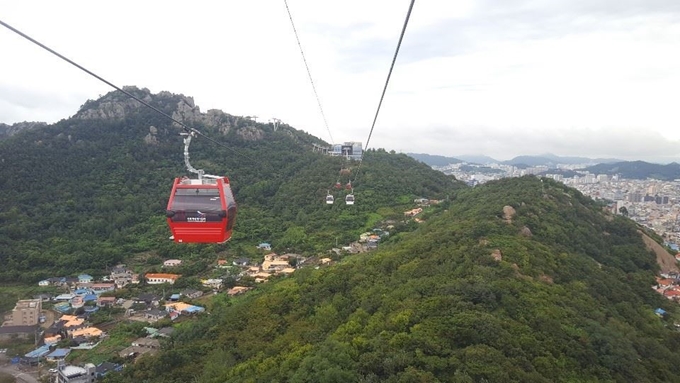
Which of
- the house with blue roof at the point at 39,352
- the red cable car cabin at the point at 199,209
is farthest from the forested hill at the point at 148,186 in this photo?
the red cable car cabin at the point at 199,209

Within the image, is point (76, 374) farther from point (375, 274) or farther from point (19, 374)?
point (375, 274)

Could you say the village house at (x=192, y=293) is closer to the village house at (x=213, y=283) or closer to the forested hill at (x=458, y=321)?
the village house at (x=213, y=283)

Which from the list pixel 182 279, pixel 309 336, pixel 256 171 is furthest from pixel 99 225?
pixel 309 336

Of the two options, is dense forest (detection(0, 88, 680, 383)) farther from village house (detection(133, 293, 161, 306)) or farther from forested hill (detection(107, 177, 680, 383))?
village house (detection(133, 293, 161, 306))

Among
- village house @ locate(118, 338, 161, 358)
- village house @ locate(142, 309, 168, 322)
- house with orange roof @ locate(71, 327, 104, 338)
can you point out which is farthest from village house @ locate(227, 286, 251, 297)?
house with orange roof @ locate(71, 327, 104, 338)

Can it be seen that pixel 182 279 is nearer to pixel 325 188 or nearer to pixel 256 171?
pixel 325 188

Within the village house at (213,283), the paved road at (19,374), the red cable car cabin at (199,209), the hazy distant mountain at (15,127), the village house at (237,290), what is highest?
the hazy distant mountain at (15,127)

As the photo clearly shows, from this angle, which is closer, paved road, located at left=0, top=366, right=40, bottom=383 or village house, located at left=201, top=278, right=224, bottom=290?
paved road, located at left=0, top=366, right=40, bottom=383
